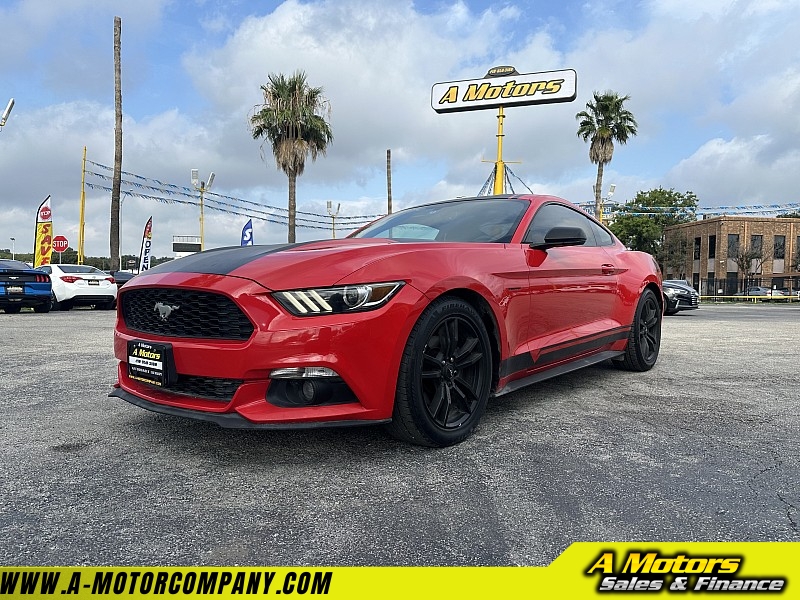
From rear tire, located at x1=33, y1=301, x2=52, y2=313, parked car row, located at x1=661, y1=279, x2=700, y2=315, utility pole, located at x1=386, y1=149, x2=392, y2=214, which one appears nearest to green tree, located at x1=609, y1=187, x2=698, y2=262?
utility pole, located at x1=386, y1=149, x2=392, y2=214

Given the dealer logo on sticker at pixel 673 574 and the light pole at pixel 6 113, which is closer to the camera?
the dealer logo on sticker at pixel 673 574

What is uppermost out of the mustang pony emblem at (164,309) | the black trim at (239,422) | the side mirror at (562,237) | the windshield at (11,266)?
the side mirror at (562,237)

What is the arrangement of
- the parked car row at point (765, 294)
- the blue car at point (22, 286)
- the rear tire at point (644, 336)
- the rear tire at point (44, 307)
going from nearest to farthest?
the rear tire at point (644, 336) → the blue car at point (22, 286) → the rear tire at point (44, 307) → the parked car row at point (765, 294)

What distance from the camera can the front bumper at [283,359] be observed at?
8.00ft

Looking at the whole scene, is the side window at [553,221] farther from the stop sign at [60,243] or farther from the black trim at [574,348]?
the stop sign at [60,243]

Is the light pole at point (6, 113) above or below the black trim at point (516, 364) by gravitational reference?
above

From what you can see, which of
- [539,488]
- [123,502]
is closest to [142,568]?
[123,502]

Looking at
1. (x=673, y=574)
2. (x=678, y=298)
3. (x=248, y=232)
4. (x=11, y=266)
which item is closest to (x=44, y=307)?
(x=11, y=266)

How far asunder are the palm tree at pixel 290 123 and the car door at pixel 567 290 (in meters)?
20.8

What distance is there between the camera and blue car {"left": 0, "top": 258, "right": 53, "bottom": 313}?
1296 cm

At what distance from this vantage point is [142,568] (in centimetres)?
171

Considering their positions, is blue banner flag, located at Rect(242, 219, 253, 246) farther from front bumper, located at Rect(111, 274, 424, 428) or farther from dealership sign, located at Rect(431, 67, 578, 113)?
front bumper, located at Rect(111, 274, 424, 428)

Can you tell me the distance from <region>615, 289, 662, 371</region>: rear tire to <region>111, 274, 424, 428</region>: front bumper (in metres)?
3.08

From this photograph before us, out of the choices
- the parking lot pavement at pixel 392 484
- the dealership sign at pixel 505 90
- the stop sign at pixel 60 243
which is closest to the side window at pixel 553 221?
the parking lot pavement at pixel 392 484
